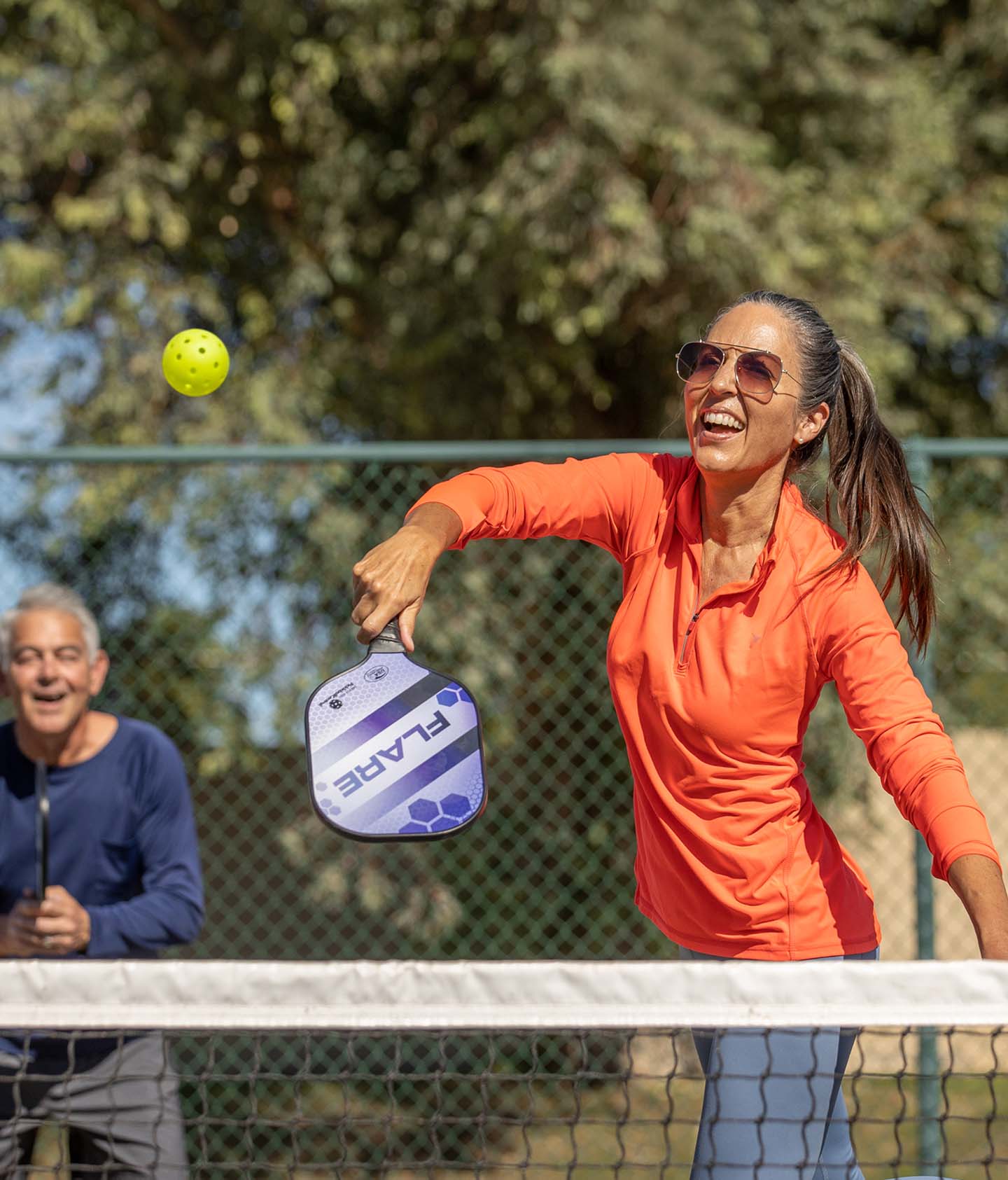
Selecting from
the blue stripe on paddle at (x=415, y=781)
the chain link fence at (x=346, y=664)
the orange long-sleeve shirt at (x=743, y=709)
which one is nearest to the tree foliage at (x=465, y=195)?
the chain link fence at (x=346, y=664)

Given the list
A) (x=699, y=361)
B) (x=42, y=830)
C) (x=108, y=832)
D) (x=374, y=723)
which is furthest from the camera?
(x=108, y=832)

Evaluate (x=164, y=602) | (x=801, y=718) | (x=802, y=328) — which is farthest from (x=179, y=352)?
(x=164, y=602)

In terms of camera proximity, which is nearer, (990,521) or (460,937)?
(460,937)

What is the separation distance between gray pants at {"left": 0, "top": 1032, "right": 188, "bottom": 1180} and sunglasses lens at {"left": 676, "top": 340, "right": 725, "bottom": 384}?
1.84m

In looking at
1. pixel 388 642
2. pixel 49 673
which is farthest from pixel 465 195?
pixel 388 642

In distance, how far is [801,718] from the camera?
223 cm

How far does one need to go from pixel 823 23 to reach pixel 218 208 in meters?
3.20

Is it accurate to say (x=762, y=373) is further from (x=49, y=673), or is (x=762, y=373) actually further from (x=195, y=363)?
(x=49, y=673)

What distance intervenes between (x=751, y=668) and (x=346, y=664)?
3.22 meters

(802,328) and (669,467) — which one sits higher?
(802,328)

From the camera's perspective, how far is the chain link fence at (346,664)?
5293 mm

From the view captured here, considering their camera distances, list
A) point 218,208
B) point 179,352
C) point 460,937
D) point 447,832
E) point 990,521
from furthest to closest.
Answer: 1. point 218,208
2. point 990,521
3. point 460,937
4. point 179,352
5. point 447,832

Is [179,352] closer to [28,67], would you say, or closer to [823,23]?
[28,67]

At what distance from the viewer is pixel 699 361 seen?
232 cm
